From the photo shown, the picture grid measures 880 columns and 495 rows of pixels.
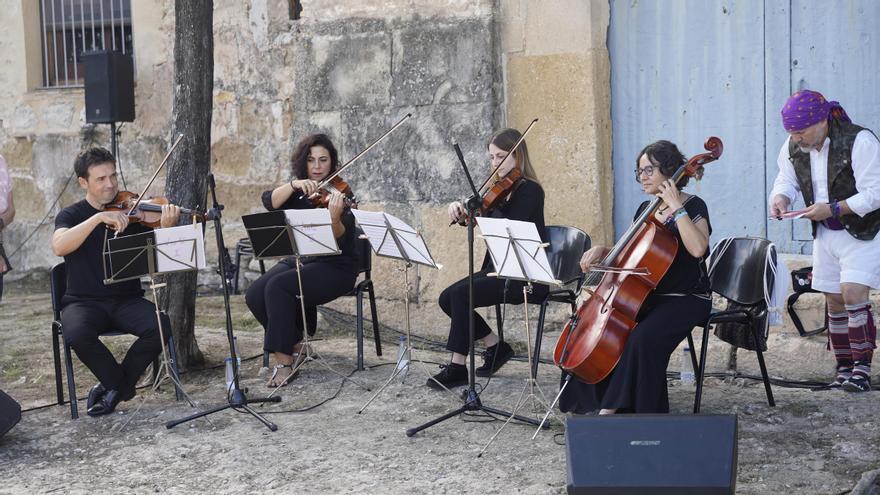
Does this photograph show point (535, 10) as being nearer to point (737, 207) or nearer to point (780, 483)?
point (737, 207)

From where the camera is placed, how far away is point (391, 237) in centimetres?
479

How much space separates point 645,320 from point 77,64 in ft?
19.8

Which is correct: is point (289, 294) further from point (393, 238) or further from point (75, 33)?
point (75, 33)

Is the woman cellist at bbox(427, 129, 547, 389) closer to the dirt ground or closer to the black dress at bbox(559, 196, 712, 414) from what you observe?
the dirt ground

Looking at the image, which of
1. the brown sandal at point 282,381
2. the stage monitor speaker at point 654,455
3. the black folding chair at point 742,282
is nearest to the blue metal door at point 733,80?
the black folding chair at point 742,282

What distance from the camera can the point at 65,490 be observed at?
397 cm

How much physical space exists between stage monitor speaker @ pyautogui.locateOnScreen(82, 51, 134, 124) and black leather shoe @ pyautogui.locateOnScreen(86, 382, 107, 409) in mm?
3463

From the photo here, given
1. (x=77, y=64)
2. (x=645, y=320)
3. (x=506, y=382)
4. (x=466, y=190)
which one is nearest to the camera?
(x=645, y=320)

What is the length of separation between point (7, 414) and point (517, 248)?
7.10 ft

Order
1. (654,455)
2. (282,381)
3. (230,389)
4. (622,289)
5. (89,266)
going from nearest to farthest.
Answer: (654,455) < (622,289) < (230,389) < (89,266) < (282,381)

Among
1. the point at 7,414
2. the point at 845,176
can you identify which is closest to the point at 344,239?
the point at 7,414

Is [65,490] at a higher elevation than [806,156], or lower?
lower

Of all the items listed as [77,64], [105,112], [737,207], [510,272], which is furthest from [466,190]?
[77,64]

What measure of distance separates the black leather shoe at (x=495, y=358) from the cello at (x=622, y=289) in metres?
1.00
